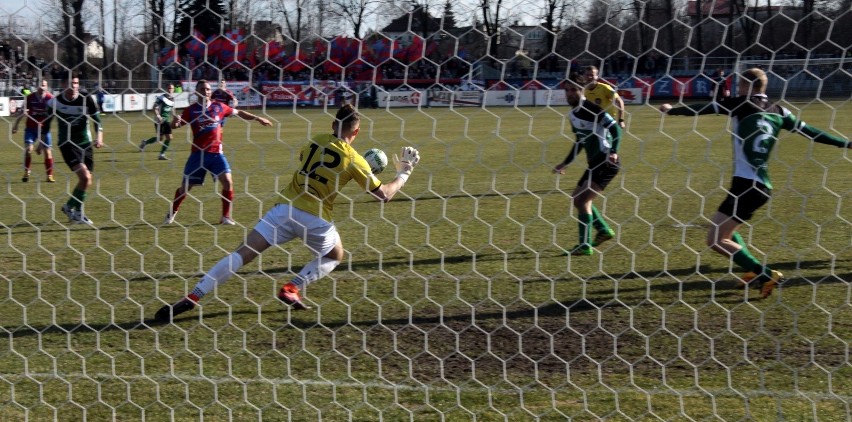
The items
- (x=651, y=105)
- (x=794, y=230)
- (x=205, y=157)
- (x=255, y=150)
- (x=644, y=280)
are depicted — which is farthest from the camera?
(x=255, y=150)

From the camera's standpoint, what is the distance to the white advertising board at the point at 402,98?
455 centimetres

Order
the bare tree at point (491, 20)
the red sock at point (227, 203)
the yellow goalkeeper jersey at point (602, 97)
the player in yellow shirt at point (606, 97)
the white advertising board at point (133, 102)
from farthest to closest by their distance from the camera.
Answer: the red sock at point (227, 203) → the yellow goalkeeper jersey at point (602, 97) → the white advertising board at point (133, 102) → the player in yellow shirt at point (606, 97) → the bare tree at point (491, 20)

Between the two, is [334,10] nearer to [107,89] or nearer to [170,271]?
[107,89]

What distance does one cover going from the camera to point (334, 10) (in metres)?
4.07

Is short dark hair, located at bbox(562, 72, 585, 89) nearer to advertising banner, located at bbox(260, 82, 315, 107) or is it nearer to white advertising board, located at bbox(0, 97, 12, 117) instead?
advertising banner, located at bbox(260, 82, 315, 107)

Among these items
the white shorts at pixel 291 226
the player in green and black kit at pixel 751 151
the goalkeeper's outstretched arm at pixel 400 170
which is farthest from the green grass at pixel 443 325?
→ the white shorts at pixel 291 226

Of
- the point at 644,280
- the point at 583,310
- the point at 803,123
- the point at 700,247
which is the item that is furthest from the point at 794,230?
the point at 583,310

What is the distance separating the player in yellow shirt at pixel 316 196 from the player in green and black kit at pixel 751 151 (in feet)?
7.38

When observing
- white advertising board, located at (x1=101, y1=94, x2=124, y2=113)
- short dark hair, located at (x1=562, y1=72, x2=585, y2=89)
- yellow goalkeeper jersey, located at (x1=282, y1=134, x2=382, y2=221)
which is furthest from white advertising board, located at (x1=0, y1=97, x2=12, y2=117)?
short dark hair, located at (x1=562, y1=72, x2=585, y2=89)

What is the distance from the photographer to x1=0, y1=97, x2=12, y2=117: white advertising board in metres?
5.68

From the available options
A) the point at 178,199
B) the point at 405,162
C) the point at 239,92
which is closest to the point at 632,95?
the point at 405,162

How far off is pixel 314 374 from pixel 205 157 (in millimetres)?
5520

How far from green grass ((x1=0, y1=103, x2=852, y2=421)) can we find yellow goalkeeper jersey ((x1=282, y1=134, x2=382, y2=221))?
249 mm

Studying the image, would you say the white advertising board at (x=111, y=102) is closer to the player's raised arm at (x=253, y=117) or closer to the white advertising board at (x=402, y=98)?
the player's raised arm at (x=253, y=117)
